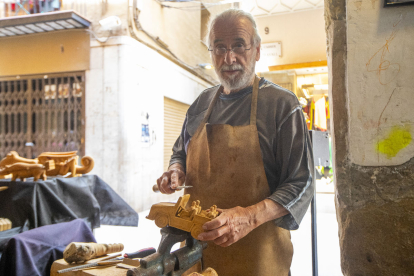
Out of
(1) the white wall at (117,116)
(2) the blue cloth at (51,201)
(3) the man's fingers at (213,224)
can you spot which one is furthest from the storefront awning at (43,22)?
(3) the man's fingers at (213,224)

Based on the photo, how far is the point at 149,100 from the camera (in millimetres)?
7719

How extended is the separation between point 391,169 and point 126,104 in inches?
233

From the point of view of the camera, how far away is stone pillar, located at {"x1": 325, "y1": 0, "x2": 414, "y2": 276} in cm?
145

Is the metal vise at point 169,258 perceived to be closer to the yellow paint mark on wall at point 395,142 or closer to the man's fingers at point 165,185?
the man's fingers at point 165,185

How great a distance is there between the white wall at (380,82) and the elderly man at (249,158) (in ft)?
0.90

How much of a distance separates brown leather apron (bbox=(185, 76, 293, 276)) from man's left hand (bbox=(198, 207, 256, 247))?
223 mm

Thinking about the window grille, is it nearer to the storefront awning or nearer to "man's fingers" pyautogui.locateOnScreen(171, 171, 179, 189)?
the storefront awning

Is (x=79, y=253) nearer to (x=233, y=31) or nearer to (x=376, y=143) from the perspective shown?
(x=233, y=31)

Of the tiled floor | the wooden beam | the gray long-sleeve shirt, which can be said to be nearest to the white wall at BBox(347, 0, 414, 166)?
the gray long-sleeve shirt

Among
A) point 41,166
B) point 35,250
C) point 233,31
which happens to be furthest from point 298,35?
point 35,250

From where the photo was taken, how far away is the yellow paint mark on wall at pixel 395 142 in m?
1.46

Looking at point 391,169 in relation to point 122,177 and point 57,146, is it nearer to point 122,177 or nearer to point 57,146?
point 122,177

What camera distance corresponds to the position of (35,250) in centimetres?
222

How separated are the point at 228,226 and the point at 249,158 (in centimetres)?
43
